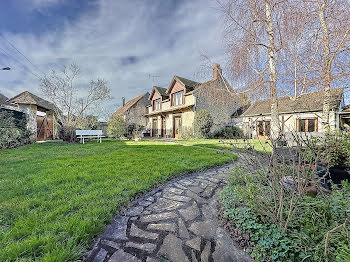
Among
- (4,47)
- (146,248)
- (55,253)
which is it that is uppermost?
(4,47)

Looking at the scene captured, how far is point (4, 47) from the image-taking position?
30.6ft

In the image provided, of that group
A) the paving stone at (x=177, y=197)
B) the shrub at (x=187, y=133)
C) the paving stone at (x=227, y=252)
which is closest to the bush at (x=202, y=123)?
the shrub at (x=187, y=133)

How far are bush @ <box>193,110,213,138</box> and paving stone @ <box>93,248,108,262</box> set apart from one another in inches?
498

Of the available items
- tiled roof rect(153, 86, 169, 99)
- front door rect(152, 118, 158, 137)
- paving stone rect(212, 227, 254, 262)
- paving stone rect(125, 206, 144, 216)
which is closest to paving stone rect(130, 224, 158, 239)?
paving stone rect(125, 206, 144, 216)

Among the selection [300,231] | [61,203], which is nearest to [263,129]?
[300,231]

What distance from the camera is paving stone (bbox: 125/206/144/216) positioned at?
234 cm

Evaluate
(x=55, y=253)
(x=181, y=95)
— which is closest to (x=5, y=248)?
(x=55, y=253)

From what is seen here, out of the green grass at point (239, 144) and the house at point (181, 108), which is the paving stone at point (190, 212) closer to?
the green grass at point (239, 144)

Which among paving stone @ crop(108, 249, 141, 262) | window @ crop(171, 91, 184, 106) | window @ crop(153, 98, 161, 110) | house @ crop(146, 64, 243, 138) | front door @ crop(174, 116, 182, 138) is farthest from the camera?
window @ crop(153, 98, 161, 110)

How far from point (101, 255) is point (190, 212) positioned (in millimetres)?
1288

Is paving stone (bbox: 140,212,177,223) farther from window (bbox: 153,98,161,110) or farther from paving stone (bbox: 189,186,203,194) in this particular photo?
window (bbox: 153,98,161,110)

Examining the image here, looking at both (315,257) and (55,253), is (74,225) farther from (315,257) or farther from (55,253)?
(315,257)

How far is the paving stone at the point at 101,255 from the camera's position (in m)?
1.51

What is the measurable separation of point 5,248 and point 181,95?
1630 cm
